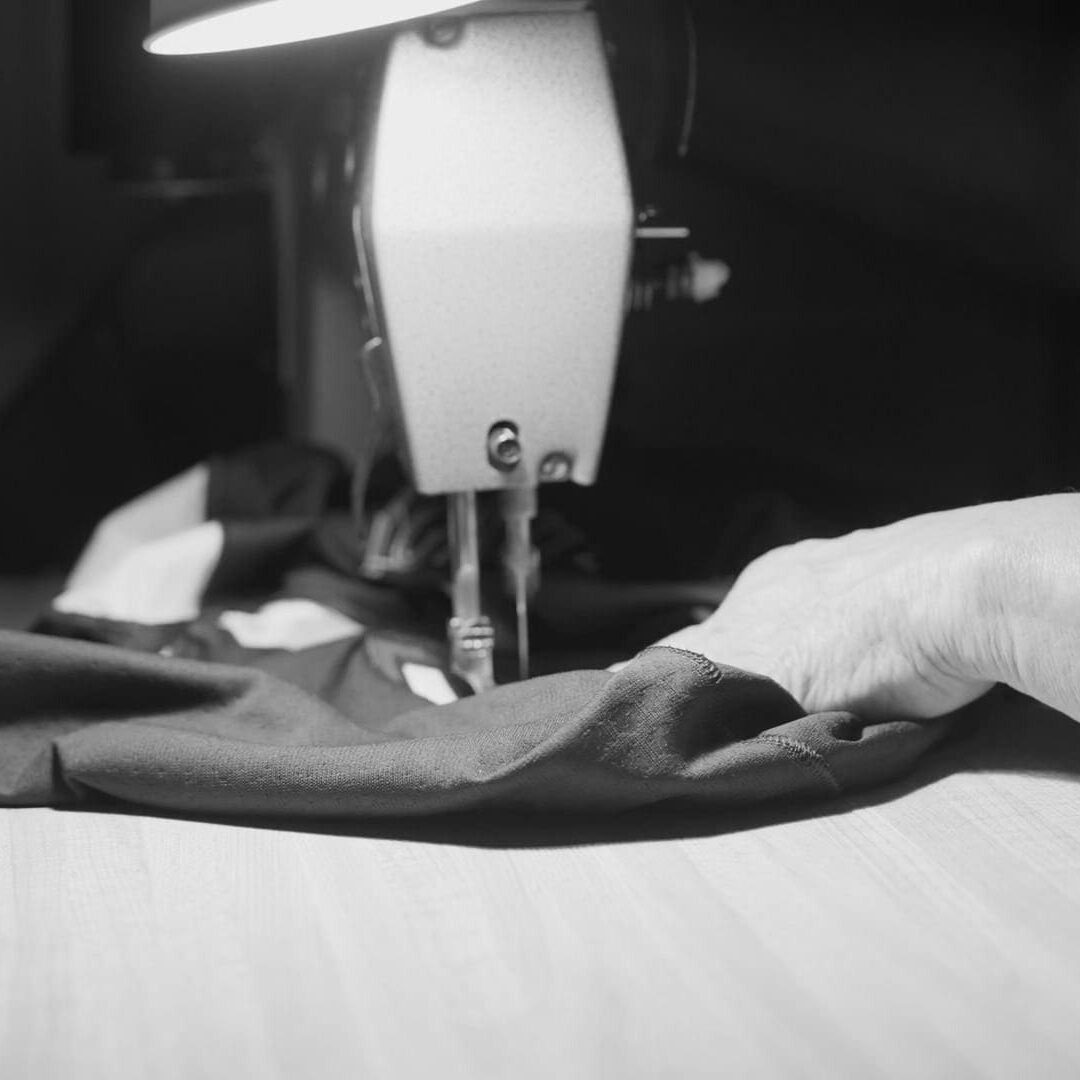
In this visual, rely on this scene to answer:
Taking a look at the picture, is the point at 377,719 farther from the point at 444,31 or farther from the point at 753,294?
the point at 753,294

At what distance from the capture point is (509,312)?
98 cm

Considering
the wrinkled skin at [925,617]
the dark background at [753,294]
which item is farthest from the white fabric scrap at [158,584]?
the wrinkled skin at [925,617]

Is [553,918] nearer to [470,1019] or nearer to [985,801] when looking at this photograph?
[470,1019]

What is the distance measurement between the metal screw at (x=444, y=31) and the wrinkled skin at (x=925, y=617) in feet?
1.21

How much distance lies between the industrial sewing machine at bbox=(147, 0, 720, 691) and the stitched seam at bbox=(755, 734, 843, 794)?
26 centimetres

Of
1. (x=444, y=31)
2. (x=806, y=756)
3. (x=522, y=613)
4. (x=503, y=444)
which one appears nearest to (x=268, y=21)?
(x=444, y=31)

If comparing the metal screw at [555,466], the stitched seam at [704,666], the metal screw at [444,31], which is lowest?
the stitched seam at [704,666]

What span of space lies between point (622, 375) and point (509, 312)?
0.34m

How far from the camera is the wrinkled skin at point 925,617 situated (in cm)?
83

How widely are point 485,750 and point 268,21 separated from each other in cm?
41

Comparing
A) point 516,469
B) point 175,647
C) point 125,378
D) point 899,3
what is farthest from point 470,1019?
point 125,378

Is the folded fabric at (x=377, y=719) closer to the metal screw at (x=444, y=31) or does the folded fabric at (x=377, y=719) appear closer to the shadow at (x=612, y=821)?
the shadow at (x=612, y=821)

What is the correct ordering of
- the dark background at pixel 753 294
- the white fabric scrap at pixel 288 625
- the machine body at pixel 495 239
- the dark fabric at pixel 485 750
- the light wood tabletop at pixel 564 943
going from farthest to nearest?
the dark background at pixel 753 294
the white fabric scrap at pixel 288 625
the machine body at pixel 495 239
the dark fabric at pixel 485 750
the light wood tabletop at pixel 564 943

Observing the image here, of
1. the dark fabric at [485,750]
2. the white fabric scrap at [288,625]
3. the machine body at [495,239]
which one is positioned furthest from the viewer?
the white fabric scrap at [288,625]
